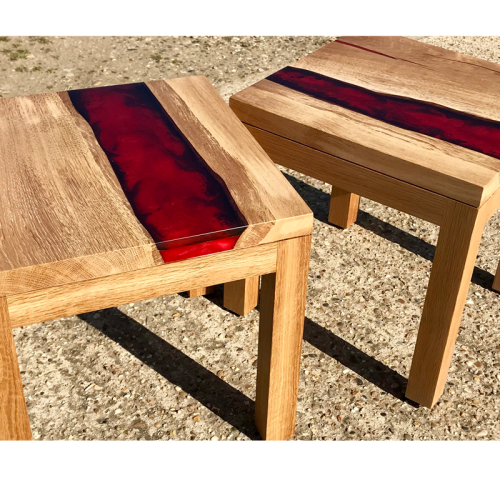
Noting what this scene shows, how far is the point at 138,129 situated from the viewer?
131cm

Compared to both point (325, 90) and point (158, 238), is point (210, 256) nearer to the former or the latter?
point (158, 238)

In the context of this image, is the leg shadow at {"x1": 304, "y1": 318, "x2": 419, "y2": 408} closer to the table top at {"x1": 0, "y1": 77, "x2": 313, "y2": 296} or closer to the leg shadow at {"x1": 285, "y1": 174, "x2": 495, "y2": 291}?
the leg shadow at {"x1": 285, "y1": 174, "x2": 495, "y2": 291}

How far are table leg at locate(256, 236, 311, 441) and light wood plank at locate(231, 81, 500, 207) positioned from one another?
0.26 meters

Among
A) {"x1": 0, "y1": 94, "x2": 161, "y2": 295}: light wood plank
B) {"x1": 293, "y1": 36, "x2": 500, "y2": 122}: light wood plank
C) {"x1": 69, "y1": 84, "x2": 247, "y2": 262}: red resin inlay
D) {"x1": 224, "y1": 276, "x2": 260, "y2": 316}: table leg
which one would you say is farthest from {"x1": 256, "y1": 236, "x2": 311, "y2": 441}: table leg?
{"x1": 293, "y1": 36, "x2": 500, "y2": 122}: light wood plank

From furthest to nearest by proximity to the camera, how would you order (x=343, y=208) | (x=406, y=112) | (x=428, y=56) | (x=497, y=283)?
(x=343, y=208) < (x=497, y=283) < (x=428, y=56) < (x=406, y=112)

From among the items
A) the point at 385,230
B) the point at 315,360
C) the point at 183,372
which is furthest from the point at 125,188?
the point at 385,230

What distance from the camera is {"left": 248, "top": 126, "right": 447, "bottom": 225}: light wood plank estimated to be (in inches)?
49.1

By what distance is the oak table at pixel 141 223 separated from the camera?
1.00 metres

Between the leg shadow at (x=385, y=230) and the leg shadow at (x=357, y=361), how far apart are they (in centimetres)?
45

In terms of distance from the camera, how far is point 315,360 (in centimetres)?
160

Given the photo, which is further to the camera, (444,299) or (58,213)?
(444,299)

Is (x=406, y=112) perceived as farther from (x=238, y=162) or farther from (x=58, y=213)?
(x=58, y=213)

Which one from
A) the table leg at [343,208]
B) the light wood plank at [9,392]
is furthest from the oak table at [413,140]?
the light wood plank at [9,392]

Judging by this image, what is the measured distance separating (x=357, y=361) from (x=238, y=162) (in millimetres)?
643
